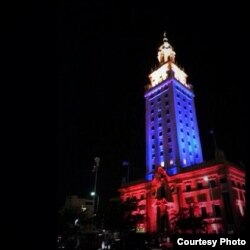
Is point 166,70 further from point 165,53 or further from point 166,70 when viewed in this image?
point 165,53

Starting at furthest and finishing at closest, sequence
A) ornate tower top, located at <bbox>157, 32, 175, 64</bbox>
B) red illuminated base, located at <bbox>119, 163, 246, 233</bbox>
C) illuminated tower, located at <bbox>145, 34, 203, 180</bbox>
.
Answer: ornate tower top, located at <bbox>157, 32, 175, 64</bbox>
illuminated tower, located at <bbox>145, 34, 203, 180</bbox>
red illuminated base, located at <bbox>119, 163, 246, 233</bbox>

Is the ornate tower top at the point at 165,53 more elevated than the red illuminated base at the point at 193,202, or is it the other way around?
the ornate tower top at the point at 165,53

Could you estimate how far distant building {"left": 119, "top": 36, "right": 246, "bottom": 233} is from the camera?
4606 centimetres

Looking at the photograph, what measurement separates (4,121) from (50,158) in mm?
769

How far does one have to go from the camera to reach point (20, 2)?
Result: 355 cm

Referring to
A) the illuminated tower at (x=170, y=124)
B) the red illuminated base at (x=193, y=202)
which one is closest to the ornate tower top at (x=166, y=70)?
the illuminated tower at (x=170, y=124)

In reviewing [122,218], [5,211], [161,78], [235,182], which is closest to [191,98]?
[161,78]

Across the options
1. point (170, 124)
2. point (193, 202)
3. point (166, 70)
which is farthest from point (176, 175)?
point (166, 70)

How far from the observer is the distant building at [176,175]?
4606cm

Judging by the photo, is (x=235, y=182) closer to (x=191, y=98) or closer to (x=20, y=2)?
(x=191, y=98)

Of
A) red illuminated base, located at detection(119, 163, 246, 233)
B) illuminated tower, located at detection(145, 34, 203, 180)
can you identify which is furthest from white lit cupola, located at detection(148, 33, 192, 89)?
red illuminated base, located at detection(119, 163, 246, 233)

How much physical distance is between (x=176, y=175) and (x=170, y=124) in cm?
1693

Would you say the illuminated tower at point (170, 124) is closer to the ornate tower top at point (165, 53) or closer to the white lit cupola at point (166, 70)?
the white lit cupola at point (166, 70)

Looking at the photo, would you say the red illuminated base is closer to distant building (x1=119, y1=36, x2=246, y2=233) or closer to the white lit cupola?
distant building (x1=119, y1=36, x2=246, y2=233)
